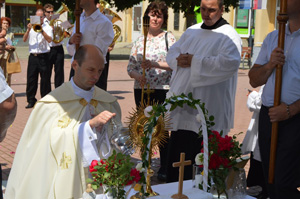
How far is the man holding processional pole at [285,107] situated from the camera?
392cm

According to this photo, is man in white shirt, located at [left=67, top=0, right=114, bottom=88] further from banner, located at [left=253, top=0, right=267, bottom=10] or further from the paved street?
banner, located at [left=253, top=0, right=267, bottom=10]

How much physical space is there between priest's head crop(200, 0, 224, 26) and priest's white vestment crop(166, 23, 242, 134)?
3.9 inches

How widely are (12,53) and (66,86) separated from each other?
8.65 meters

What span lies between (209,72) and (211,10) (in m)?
0.60

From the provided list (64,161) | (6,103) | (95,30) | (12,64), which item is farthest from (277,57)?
(12,64)

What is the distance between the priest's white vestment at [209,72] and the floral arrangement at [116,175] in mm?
2245

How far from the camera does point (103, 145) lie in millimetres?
4168

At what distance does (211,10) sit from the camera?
507 cm

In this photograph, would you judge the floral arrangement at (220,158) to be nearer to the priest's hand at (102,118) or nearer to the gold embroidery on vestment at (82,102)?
the priest's hand at (102,118)

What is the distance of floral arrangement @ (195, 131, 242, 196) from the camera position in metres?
3.30

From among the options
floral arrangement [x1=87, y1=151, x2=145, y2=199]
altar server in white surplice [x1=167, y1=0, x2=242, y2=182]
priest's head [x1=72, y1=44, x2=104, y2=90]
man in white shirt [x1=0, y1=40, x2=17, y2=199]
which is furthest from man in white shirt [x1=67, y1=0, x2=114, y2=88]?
man in white shirt [x1=0, y1=40, x2=17, y2=199]

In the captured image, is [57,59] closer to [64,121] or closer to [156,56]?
[156,56]

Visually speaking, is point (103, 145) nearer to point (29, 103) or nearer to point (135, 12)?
point (29, 103)

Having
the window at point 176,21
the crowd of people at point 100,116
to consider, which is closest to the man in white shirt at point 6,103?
the crowd of people at point 100,116
